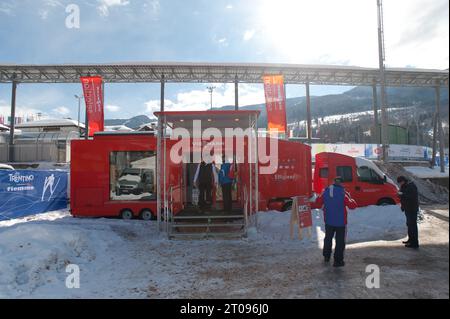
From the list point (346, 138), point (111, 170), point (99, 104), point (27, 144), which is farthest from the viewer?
point (346, 138)

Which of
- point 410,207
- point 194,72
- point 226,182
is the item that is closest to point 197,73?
point 194,72

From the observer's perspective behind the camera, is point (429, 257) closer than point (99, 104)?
Yes

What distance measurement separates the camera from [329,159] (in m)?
14.3

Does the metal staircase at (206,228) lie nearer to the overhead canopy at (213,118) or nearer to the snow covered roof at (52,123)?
the overhead canopy at (213,118)

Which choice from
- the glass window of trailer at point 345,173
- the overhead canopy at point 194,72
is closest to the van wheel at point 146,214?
the glass window of trailer at point 345,173

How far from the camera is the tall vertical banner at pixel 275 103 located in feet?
86.0

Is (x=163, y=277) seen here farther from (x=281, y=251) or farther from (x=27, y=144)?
(x=27, y=144)

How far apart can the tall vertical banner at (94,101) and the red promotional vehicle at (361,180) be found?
18.4 meters

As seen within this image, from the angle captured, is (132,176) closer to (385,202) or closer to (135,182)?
(135,182)

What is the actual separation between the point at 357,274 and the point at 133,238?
603cm

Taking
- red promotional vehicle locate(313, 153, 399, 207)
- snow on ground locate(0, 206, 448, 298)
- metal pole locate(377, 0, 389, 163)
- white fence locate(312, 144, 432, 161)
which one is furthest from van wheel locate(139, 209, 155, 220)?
white fence locate(312, 144, 432, 161)
